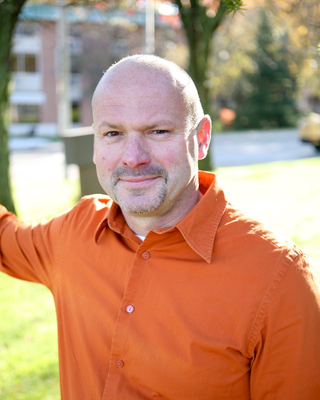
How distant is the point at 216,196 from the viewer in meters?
1.95

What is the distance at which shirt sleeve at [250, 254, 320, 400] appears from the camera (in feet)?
5.06

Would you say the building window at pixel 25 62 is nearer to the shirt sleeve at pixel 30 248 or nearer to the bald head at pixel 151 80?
the shirt sleeve at pixel 30 248

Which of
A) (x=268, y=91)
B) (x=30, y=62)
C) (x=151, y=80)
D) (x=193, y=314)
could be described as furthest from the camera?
(x=30, y=62)

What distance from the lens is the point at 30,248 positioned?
226 centimetres

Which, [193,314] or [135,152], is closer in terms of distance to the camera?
[193,314]

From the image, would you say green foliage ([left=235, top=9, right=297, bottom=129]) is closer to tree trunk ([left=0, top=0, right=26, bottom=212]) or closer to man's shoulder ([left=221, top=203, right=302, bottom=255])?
tree trunk ([left=0, top=0, right=26, bottom=212])

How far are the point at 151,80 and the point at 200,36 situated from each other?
18.9 ft

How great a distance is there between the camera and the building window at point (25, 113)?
121 feet

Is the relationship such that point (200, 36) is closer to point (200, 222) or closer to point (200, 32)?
point (200, 32)

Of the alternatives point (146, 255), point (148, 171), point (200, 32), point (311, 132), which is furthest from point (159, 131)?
point (311, 132)

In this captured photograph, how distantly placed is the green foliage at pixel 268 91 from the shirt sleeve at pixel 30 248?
3109cm

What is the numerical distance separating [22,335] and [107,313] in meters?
A: 2.27

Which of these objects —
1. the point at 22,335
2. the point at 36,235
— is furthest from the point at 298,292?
the point at 22,335

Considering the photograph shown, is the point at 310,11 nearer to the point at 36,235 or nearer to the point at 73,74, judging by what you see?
the point at 36,235
